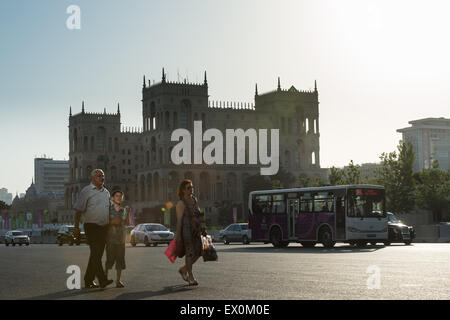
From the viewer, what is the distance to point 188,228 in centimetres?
1384

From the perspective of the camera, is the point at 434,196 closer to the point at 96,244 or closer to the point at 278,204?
the point at 278,204

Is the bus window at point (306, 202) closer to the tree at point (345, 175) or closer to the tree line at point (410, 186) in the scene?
the tree line at point (410, 186)

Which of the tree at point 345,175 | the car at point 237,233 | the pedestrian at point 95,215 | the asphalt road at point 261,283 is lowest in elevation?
the car at point 237,233

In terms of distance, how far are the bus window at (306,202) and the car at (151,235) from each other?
11765 mm

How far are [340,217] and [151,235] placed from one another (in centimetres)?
1484

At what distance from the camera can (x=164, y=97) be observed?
119 meters

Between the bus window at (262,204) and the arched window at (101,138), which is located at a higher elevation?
the arched window at (101,138)

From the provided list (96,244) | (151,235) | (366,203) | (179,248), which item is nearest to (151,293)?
(179,248)

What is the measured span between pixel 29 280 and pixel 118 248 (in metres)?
2.71

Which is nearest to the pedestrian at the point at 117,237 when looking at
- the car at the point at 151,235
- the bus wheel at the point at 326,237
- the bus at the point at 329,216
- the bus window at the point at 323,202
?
the bus at the point at 329,216

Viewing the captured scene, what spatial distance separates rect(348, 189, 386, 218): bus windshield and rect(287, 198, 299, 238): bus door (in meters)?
3.05

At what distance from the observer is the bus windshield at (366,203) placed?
110 feet

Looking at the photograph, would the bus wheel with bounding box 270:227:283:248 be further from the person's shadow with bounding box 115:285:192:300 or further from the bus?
the person's shadow with bounding box 115:285:192:300

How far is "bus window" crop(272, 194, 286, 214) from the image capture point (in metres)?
36.6
